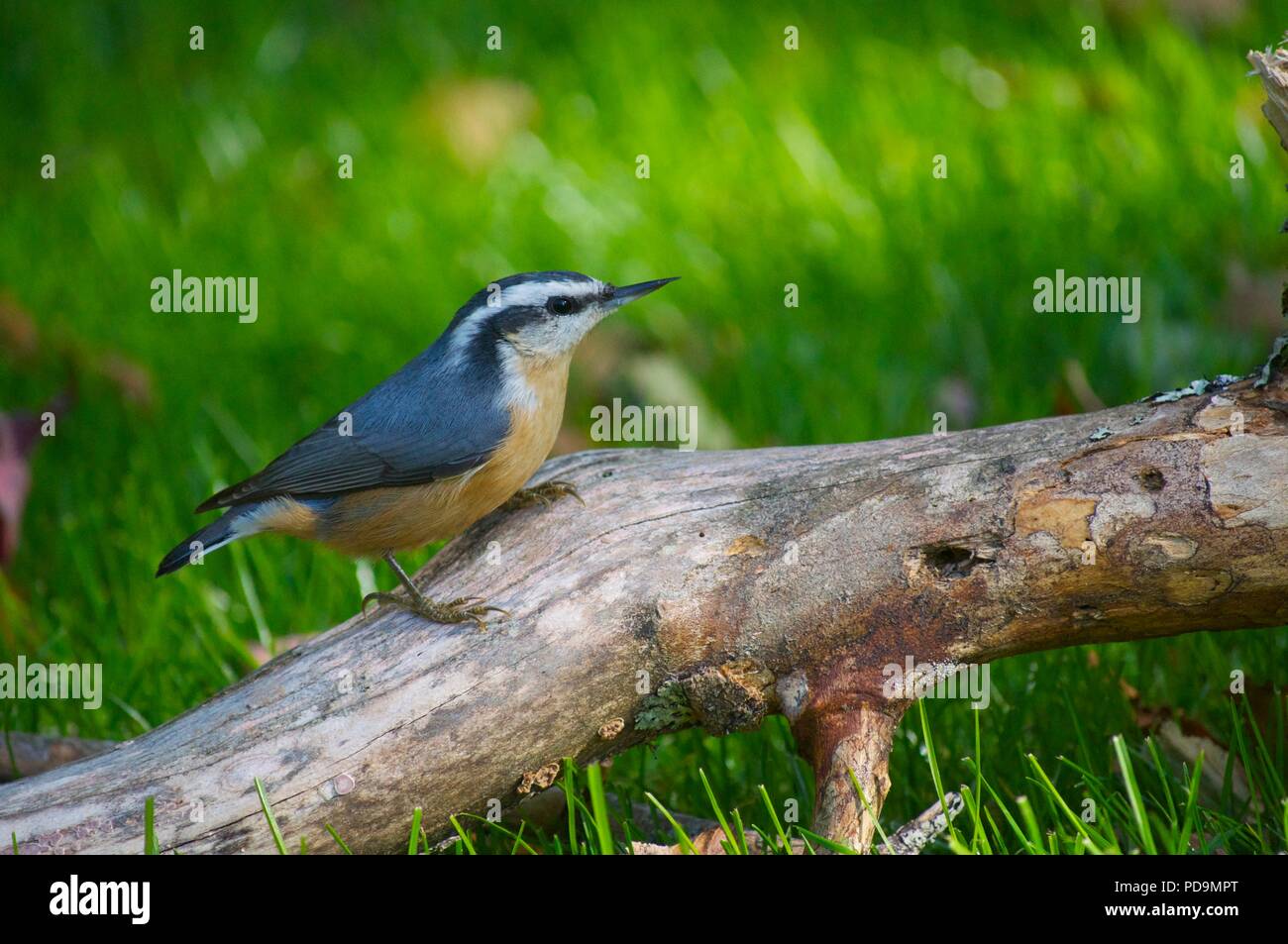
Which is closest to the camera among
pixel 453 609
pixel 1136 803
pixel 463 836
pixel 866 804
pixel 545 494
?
pixel 1136 803

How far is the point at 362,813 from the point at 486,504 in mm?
907

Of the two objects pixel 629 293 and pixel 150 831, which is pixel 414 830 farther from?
pixel 629 293

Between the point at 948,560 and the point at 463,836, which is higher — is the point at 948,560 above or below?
above

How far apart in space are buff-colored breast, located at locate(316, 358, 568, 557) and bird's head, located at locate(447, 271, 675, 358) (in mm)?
71

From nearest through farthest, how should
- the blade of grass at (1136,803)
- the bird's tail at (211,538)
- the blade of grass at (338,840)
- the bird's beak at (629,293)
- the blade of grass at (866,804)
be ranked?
the blade of grass at (1136,803) → the blade of grass at (866,804) → the blade of grass at (338,840) → the bird's tail at (211,538) → the bird's beak at (629,293)

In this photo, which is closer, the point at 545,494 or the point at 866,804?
the point at 866,804

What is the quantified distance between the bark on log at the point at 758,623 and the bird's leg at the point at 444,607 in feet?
0.12

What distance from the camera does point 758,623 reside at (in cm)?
292

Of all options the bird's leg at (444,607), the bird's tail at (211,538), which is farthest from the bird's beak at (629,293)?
the bird's tail at (211,538)

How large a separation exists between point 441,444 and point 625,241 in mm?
2690

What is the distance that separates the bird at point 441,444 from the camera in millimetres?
3523

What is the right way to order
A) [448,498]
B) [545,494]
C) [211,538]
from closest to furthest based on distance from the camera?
[545,494]
[448,498]
[211,538]

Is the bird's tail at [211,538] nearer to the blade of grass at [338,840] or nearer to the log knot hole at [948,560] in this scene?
the blade of grass at [338,840]

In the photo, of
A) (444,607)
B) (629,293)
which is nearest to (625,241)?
(629,293)
